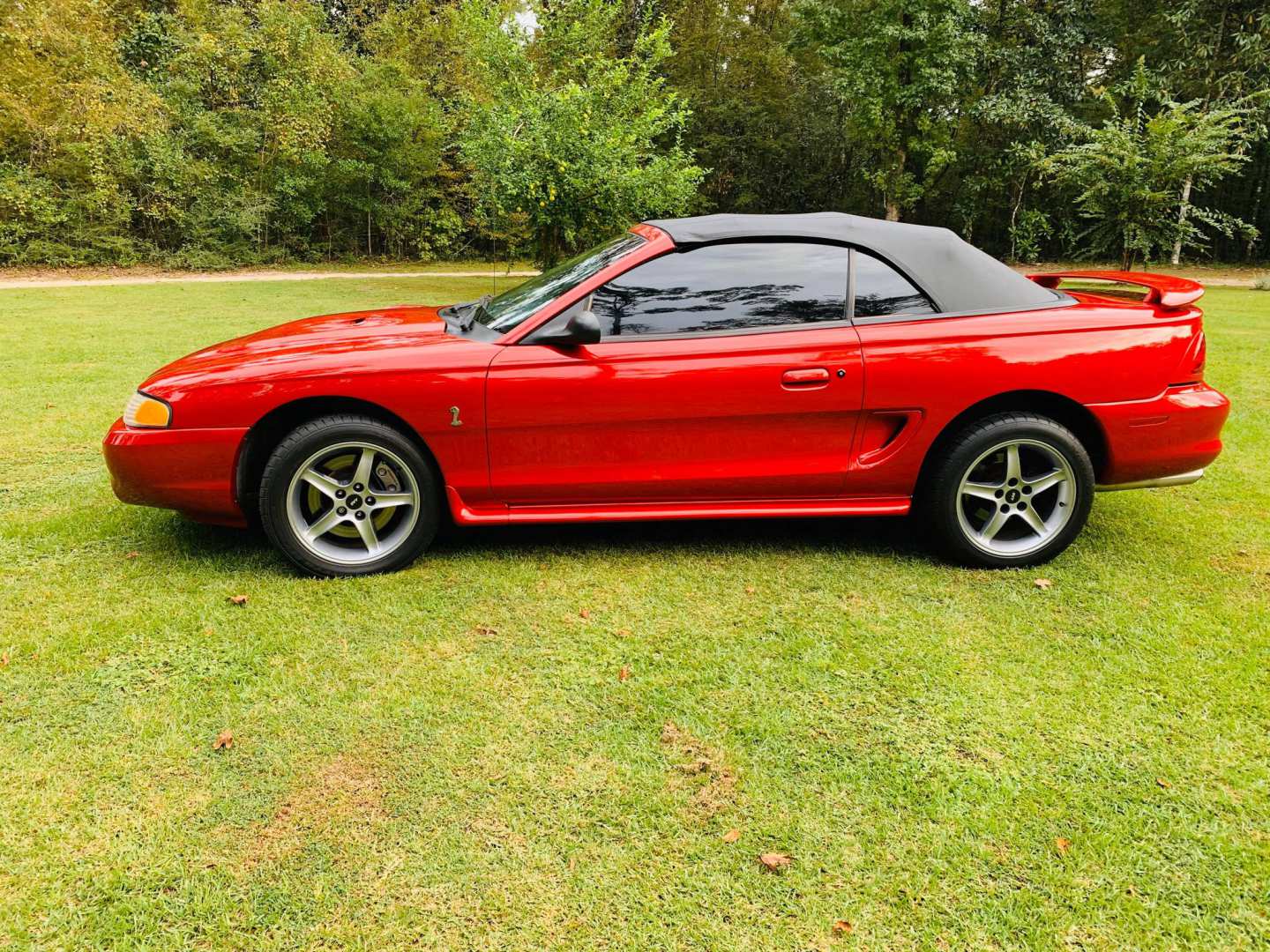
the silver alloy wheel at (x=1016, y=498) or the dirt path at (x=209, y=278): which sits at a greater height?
the dirt path at (x=209, y=278)

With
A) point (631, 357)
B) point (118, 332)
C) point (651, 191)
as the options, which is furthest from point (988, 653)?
point (651, 191)

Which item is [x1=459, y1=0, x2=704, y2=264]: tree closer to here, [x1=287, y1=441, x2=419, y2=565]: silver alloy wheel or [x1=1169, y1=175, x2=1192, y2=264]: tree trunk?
[x1=1169, y1=175, x2=1192, y2=264]: tree trunk

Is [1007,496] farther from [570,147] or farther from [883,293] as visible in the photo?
[570,147]

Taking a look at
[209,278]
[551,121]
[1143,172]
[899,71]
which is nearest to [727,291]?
[551,121]

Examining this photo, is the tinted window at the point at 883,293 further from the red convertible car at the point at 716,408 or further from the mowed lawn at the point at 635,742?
the mowed lawn at the point at 635,742

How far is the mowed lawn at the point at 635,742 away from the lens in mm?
1900

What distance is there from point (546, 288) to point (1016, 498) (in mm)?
2297

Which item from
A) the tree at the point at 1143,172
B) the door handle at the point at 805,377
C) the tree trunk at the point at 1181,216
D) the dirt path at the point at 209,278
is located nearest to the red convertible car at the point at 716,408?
the door handle at the point at 805,377

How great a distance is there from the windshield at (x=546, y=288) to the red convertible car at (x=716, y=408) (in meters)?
0.04

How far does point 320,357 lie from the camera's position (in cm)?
340

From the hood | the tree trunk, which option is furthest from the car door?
the tree trunk

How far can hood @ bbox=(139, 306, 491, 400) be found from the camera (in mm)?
3340

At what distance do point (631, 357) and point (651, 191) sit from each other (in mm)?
11192

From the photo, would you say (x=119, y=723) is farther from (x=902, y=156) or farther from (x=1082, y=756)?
(x=902, y=156)
